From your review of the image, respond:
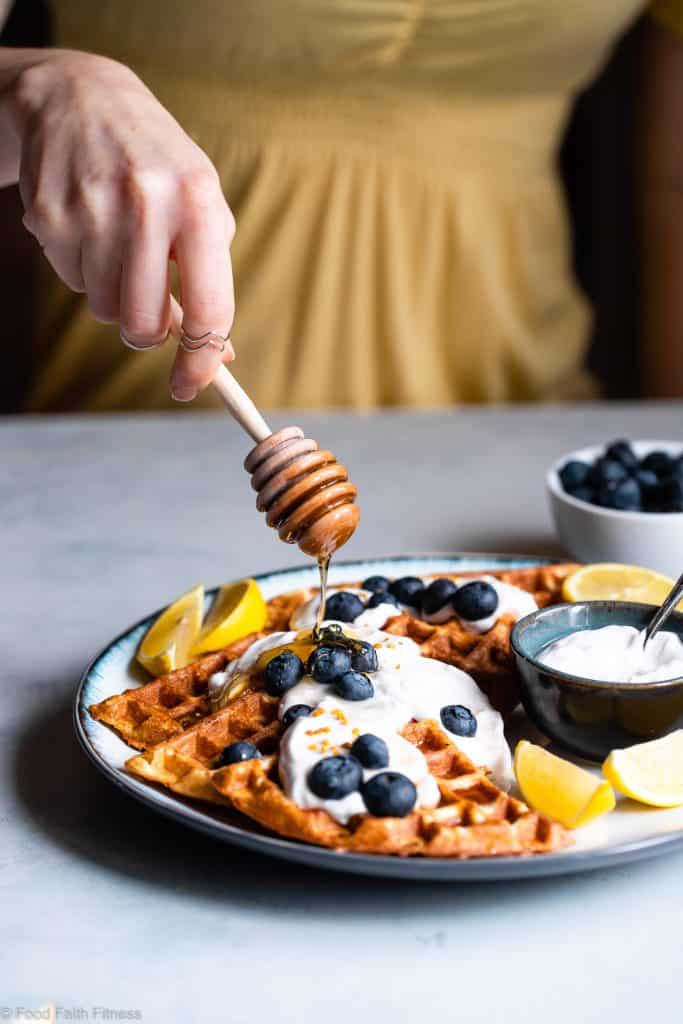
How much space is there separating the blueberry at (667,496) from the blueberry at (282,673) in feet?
1.97

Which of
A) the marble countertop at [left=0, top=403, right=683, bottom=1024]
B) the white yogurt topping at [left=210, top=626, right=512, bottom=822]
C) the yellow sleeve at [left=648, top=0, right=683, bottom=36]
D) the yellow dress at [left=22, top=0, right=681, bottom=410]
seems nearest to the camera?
the marble countertop at [left=0, top=403, right=683, bottom=1024]

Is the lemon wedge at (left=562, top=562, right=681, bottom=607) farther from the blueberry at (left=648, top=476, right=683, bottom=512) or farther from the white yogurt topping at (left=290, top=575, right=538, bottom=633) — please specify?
the blueberry at (left=648, top=476, right=683, bottom=512)

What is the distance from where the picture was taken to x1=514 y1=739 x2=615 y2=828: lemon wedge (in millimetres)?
912

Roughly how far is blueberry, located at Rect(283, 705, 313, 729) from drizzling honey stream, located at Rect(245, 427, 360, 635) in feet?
0.48

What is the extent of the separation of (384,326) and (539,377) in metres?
0.37

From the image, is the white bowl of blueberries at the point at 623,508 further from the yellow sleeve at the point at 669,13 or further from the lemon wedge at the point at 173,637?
the yellow sleeve at the point at 669,13

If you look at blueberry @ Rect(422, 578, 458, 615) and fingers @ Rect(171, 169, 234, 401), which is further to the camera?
blueberry @ Rect(422, 578, 458, 615)

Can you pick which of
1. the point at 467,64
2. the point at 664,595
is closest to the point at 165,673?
the point at 664,595

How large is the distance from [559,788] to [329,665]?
8.1 inches

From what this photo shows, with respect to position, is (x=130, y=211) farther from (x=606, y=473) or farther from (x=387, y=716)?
(x=606, y=473)

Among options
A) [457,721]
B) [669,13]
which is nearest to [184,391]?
[457,721]

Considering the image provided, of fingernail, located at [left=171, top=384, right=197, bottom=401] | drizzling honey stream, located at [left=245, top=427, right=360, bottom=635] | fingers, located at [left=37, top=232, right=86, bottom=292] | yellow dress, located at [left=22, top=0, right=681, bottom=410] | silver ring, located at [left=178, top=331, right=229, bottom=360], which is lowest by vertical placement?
yellow dress, located at [left=22, top=0, right=681, bottom=410]

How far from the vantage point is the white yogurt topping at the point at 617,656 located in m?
1.05

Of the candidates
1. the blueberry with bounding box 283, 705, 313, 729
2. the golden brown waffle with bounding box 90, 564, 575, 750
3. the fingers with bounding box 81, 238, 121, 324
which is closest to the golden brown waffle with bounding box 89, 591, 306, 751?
the golden brown waffle with bounding box 90, 564, 575, 750
